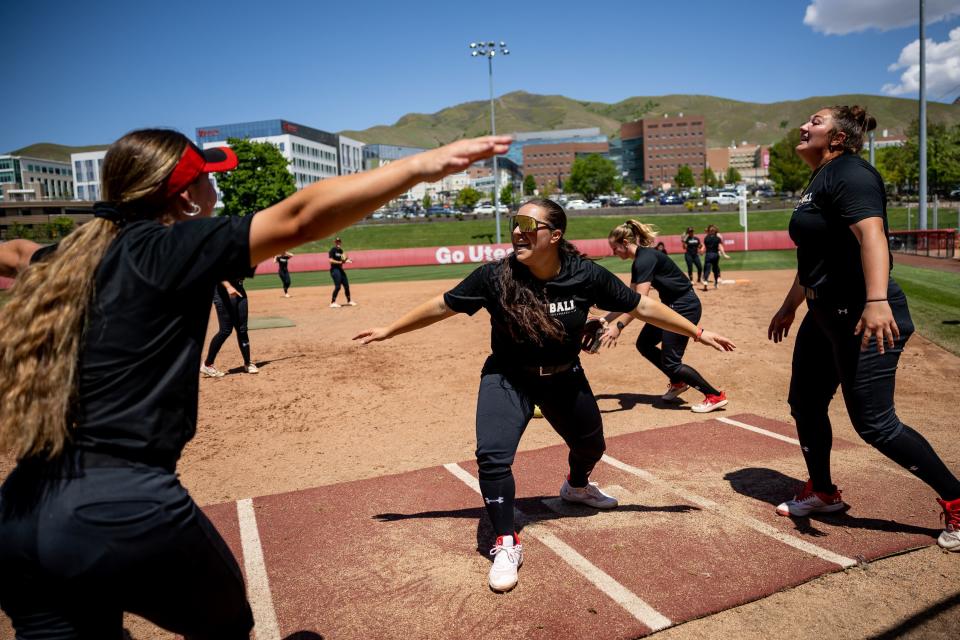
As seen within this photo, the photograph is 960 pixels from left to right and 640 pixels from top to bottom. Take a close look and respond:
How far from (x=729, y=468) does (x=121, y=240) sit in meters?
5.11

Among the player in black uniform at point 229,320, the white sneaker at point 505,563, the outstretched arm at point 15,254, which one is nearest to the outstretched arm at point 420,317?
the white sneaker at point 505,563

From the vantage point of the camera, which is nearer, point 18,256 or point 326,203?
point 326,203

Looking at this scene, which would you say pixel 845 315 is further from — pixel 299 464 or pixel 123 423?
pixel 299 464

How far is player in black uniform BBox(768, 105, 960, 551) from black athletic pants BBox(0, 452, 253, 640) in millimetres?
3396

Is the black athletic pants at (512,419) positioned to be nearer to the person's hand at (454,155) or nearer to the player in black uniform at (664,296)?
the person's hand at (454,155)

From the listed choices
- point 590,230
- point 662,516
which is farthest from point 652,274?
point 590,230

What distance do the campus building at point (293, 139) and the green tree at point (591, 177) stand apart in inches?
1957

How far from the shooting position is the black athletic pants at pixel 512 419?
3877 millimetres

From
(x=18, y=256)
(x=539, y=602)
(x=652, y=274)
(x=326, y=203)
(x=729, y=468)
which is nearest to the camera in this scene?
(x=326, y=203)

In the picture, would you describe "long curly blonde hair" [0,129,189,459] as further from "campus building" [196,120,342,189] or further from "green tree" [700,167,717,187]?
"green tree" [700,167,717,187]

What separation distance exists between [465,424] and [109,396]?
577 cm

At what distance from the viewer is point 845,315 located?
3.88 meters

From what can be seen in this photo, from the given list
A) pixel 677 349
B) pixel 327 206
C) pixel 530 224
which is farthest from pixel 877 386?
pixel 677 349

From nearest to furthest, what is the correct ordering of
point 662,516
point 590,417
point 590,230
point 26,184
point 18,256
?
point 18,256, point 590,417, point 662,516, point 590,230, point 26,184
